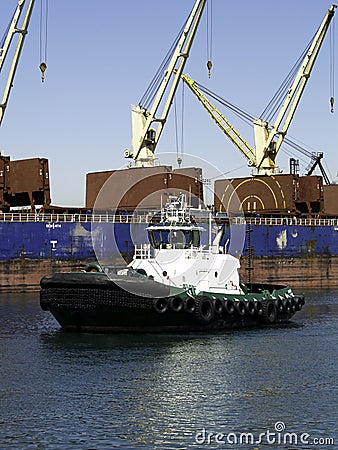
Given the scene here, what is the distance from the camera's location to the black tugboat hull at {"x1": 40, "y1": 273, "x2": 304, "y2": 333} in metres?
33.7

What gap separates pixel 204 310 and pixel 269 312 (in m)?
5.48

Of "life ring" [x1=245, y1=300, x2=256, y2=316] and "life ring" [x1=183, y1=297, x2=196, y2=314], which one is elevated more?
"life ring" [x1=183, y1=297, x2=196, y2=314]

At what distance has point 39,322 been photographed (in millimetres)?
41125

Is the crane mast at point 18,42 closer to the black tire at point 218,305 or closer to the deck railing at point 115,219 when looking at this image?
the deck railing at point 115,219

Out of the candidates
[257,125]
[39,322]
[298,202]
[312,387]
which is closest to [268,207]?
[298,202]

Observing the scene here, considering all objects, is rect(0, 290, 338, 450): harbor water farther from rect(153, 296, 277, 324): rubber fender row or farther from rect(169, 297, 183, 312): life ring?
rect(169, 297, 183, 312): life ring

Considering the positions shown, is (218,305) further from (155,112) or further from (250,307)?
(155,112)

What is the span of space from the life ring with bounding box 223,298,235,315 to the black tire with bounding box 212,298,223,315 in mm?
343

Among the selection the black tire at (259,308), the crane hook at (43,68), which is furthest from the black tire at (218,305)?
the crane hook at (43,68)

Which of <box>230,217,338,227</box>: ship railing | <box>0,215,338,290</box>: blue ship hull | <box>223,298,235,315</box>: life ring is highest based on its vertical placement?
<box>230,217,338,227</box>: ship railing

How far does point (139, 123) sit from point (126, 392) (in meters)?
59.3

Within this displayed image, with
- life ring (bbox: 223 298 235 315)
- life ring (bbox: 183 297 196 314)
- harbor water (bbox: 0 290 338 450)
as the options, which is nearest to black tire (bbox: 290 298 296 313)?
harbor water (bbox: 0 290 338 450)

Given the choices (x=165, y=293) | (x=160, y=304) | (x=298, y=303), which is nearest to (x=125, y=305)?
(x=160, y=304)

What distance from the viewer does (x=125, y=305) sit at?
111ft
